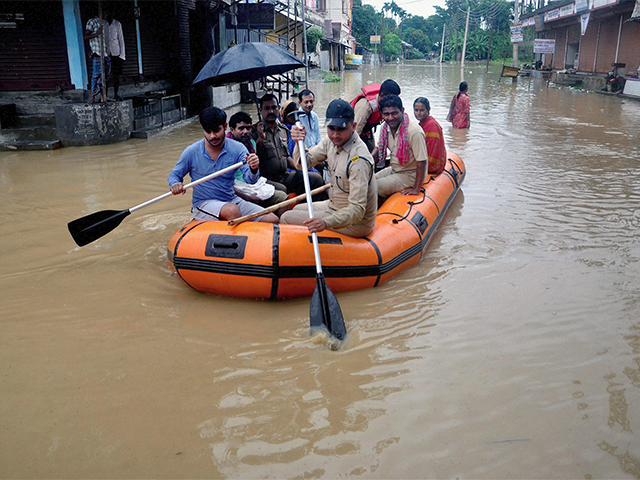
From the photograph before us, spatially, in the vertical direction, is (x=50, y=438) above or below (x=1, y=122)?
below

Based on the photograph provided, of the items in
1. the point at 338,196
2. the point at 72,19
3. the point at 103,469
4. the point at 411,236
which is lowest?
the point at 103,469

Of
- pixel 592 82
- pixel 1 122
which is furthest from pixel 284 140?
pixel 592 82

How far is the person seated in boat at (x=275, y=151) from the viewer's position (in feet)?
18.0

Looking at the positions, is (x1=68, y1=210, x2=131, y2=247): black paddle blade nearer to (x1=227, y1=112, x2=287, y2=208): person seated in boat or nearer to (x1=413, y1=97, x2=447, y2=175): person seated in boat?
(x1=227, y1=112, x2=287, y2=208): person seated in boat

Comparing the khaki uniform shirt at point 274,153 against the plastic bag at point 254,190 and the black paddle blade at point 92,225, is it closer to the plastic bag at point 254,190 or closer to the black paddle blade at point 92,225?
the plastic bag at point 254,190

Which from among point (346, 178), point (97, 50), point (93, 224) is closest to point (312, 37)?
point (97, 50)

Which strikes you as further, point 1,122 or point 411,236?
point 1,122

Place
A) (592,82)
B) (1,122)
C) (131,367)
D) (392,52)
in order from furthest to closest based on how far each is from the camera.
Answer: (392,52) → (592,82) → (1,122) → (131,367)

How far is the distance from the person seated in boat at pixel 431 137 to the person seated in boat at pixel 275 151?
1.46m

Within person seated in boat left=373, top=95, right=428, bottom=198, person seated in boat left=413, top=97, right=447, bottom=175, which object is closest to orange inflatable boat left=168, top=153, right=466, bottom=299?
person seated in boat left=373, top=95, right=428, bottom=198

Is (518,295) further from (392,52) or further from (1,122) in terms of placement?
(392,52)

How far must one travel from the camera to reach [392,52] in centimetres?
8462

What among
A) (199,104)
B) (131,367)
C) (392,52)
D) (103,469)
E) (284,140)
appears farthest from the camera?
(392,52)

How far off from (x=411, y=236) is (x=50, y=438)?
3.29 m
